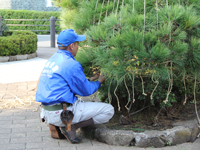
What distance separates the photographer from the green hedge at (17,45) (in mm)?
8156

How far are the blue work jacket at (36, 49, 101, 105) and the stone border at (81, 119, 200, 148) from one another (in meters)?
0.48

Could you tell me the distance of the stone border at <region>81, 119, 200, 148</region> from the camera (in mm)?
2770

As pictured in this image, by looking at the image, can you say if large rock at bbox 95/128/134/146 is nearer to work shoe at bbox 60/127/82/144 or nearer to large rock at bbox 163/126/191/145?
work shoe at bbox 60/127/82/144

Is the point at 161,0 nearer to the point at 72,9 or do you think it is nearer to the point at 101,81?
the point at 101,81

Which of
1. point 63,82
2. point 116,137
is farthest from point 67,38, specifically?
point 116,137

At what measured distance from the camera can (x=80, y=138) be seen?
2904 mm

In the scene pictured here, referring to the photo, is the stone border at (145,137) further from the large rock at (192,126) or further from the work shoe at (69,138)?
the work shoe at (69,138)

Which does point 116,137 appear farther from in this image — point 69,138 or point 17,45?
point 17,45

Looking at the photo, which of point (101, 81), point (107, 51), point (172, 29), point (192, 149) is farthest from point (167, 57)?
point (192, 149)

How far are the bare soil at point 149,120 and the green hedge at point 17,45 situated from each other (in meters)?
5.74

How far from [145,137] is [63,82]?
3.32ft

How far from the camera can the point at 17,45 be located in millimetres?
8398

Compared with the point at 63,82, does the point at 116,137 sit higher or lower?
lower

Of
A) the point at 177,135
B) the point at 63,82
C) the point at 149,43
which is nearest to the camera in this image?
the point at 149,43
